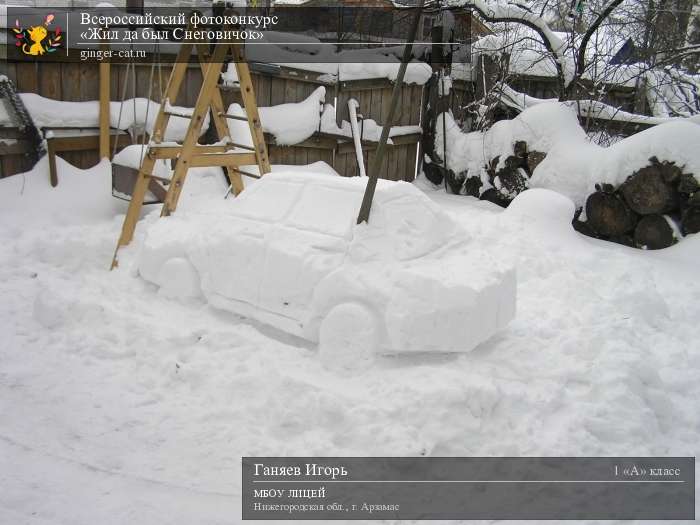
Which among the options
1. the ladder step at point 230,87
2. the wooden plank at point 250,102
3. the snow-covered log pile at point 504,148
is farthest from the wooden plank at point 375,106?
the wooden plank at point 250,102

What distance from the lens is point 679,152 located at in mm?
6906

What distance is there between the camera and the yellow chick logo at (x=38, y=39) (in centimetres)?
662

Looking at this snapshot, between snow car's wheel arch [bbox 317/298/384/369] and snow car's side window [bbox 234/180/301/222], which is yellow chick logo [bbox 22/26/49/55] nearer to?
snow car's side window [bbox 234/180/301/222]

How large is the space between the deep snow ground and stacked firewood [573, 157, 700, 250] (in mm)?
1620

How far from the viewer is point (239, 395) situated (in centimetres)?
380

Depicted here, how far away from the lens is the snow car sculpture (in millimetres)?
3980

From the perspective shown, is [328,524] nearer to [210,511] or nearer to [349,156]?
[210,511]

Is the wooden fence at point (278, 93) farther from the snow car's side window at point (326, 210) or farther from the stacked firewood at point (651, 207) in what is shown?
the stacked firewood at point (651, 207)

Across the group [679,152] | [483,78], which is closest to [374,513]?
[679,152]

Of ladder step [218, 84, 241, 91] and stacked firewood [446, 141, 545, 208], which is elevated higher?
ladder step [218, 84, 241, 91]

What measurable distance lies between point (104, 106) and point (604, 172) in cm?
630

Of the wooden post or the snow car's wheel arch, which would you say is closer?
the snow car's wheel arch

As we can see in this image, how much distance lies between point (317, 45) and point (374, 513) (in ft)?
26.1

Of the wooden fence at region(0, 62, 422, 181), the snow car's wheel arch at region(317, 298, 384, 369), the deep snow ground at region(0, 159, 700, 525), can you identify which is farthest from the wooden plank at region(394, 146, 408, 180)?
the snow car's wheel arch at region(317, 298, 384, 369)
